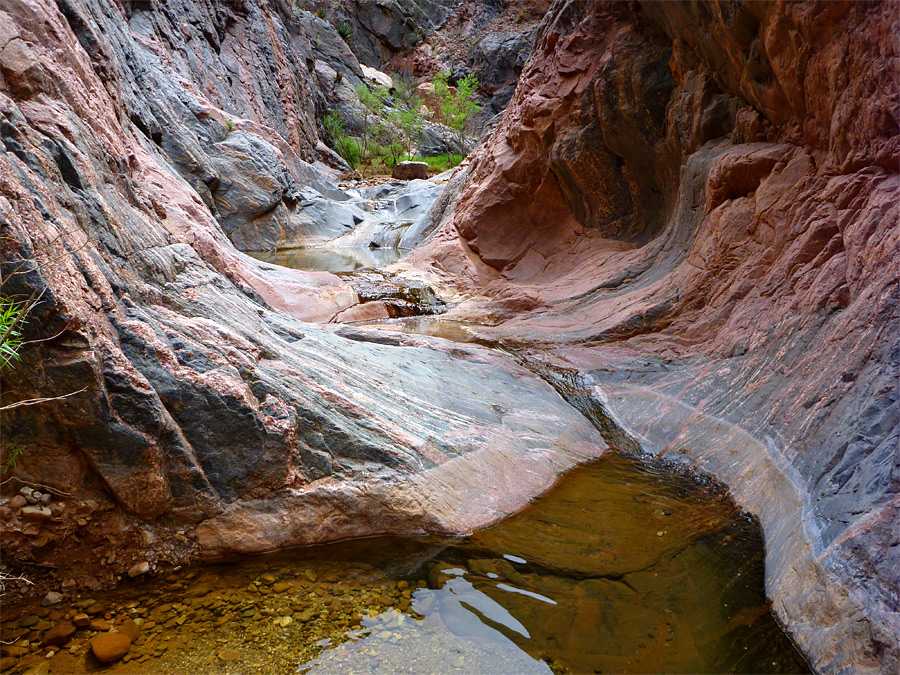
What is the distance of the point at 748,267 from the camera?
5652 mm

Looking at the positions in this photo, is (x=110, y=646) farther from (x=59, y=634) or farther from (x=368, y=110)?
(x=368, y=110)

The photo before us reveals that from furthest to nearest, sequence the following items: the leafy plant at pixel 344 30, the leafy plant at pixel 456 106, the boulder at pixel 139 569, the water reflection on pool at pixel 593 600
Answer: the leafy plant at pixel 344 30 < the leafy plant at pixel 456 106 < the boulder at pixel 139 569 < the water reflection on pool at pixel 593 600

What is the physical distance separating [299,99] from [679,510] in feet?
81.2

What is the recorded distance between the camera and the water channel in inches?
96.0

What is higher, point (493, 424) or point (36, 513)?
point (493, 424)

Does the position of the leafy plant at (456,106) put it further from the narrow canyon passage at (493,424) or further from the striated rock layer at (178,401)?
the striated rock layer at (178,401)

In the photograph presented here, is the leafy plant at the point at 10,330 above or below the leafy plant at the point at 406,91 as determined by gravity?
below

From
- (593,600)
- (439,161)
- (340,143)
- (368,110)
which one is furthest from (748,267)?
(368,110)

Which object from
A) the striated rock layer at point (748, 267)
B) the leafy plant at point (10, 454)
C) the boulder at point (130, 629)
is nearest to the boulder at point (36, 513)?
the leafy plant at point (10, 454)

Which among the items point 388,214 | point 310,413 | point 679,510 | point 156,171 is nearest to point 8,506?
point 310,413

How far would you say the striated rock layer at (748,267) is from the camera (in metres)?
2.91

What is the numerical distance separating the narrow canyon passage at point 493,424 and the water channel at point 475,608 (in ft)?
0.05

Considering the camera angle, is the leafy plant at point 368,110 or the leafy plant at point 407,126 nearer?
the leafy plant at point 407,126

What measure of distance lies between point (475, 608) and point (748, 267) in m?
4.43
